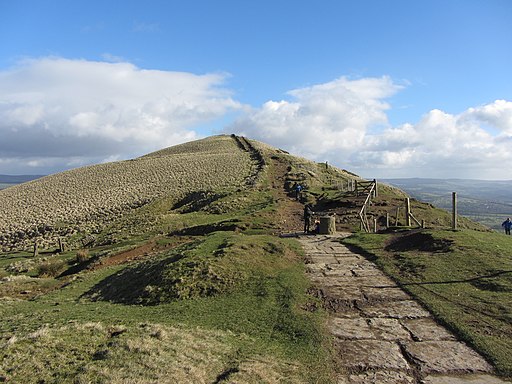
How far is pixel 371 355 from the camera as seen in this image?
28.5 feet

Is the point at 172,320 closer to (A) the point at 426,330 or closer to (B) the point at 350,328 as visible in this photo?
(B) the point at 350,328

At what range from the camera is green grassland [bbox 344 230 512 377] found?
30.7 feet

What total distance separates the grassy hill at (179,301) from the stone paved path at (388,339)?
545mm

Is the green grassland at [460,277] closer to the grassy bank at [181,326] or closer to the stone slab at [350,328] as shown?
the stone slab at [350,328]

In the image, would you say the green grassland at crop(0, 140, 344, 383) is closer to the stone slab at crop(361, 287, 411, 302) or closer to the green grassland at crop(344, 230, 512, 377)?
the stone slab at crop(361, 287, 411, 302)

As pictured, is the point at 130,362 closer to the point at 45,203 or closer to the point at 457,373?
the point at 457,373

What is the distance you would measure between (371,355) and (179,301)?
6392mm

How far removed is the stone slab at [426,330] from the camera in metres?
9.42

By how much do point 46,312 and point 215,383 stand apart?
8.04 metres

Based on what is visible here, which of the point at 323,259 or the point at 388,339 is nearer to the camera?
the point at 388,339

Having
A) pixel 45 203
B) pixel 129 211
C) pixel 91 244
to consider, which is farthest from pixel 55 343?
pixel 45 203

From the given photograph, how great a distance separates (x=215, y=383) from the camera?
7039 mm

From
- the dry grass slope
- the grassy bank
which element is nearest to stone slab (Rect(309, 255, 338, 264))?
the grassy bank

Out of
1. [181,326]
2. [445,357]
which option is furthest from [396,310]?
[181,326]
